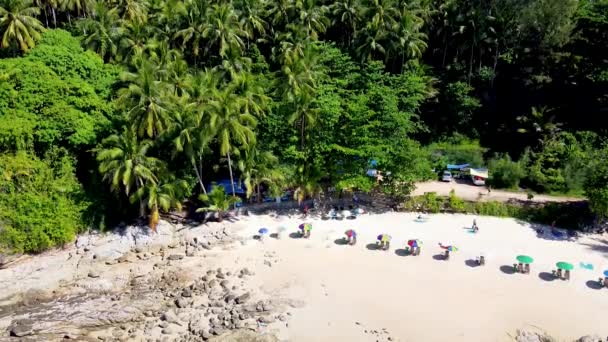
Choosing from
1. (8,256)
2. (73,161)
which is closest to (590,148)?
(73,161)

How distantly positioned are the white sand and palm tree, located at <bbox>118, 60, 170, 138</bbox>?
10.9 metres

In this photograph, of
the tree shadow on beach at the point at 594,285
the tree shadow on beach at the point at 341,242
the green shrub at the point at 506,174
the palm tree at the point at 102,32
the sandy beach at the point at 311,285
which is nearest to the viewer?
the sandy beach at the point at 311,285

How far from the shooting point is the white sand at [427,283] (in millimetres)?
28000

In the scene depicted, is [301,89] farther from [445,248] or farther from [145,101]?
[445,248]

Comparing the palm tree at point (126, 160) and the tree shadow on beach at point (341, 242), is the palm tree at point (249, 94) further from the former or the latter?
the tree shadow on beach at point (341, 242)

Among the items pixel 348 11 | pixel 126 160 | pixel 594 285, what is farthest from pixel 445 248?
pixel 348 11

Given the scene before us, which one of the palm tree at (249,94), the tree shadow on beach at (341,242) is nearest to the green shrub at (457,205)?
the tree shadow on beach at (341,242)

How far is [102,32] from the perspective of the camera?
157 ft

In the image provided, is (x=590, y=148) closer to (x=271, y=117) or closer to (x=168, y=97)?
(x=271, y=117)

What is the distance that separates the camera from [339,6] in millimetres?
55438

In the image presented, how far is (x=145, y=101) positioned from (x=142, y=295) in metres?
14.5

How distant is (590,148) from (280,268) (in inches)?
1279

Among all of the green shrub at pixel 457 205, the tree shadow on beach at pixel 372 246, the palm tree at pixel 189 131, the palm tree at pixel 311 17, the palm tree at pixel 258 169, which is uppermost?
the palm tree at pixel 311 17

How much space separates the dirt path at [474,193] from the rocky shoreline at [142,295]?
19.9 metres
